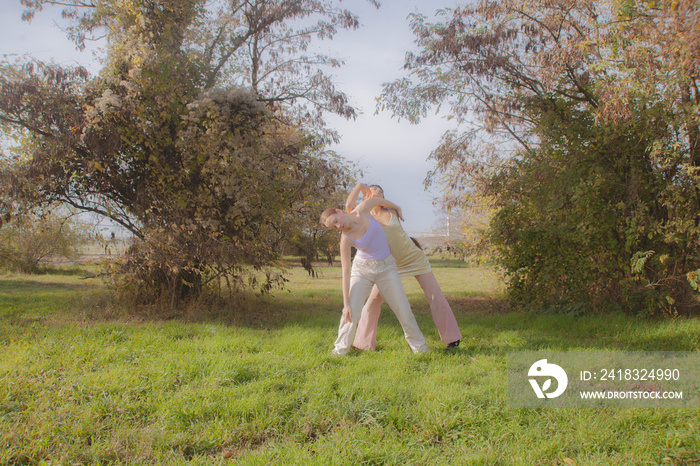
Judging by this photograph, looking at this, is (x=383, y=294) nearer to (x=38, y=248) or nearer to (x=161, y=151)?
(x=161, y=151)

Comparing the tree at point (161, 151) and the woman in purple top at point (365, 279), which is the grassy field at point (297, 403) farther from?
the tree at point (161, 151)

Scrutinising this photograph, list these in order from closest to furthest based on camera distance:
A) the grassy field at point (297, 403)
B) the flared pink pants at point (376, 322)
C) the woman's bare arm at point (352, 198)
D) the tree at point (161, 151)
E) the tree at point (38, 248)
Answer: the grassy field at point (297, 403), the woman's bare arm at point (352, 198), the flared pink pants at point (376, 322), the tree at point (161, 151), the tree at point (38, 248)

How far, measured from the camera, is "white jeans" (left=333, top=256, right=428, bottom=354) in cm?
533

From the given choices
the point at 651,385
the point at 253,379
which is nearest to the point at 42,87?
the point at 253,379

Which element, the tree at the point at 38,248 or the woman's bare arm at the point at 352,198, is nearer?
the woman's bare arm at the point at 352,198

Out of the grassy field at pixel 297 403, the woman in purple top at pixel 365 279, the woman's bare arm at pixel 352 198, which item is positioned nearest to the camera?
the grassy field at pixel 297 403

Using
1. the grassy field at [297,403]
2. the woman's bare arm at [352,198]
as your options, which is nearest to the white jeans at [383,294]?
the grassy field at [297,403]

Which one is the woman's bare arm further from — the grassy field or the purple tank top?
the grassy field

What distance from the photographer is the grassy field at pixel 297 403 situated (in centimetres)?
317

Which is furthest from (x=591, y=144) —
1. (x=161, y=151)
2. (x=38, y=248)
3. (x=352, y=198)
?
(x=38, y=248)

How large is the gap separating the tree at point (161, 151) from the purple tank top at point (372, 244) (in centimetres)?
304

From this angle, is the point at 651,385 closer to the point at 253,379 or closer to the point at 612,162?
the point at 253,379

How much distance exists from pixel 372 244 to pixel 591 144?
4.88m

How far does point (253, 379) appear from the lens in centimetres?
451
